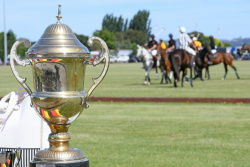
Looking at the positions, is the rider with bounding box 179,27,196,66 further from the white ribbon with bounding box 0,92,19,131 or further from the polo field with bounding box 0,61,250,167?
the white ribbon with bounding box 0,92,19,131

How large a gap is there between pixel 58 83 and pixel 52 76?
6cm

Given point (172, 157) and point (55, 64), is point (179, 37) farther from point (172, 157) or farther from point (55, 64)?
point (55, 64)

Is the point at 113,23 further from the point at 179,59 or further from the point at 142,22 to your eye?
the point at 179,59

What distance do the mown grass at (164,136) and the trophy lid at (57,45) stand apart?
4006 mm

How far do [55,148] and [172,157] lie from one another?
4487mm

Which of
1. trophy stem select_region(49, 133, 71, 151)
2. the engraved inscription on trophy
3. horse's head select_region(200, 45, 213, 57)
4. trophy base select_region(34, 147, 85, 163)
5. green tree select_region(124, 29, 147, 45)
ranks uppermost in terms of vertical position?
green tree select_region(124, 29, 147, 45)

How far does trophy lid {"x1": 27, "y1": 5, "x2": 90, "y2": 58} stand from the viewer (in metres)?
4.14

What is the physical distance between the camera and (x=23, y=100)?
5.61 m

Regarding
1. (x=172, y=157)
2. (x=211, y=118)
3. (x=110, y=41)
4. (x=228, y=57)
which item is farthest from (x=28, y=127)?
(x=110, y=41)

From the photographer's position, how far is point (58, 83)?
4203 mm

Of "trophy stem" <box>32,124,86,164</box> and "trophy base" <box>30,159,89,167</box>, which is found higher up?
"trophy stem" <box>32,124,86,164</box>

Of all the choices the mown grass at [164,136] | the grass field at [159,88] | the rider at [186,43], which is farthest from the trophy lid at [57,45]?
the rider at [186,43]

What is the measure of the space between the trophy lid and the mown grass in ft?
13.1

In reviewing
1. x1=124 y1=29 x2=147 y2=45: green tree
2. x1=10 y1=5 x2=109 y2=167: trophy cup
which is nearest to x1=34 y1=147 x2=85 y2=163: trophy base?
x1=10 y1=5 x2=109 y2=167: trophy cup
